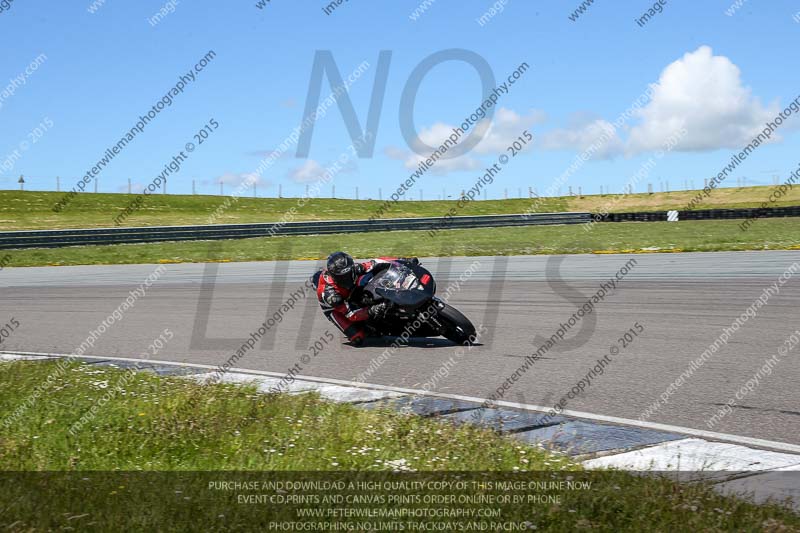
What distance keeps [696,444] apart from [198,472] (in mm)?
3205

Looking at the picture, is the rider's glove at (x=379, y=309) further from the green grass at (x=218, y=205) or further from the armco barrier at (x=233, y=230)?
the green grass at (x=218, y=205)

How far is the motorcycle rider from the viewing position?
1025cm

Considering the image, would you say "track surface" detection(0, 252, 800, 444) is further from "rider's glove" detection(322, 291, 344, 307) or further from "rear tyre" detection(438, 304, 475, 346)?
"rider's glove" detection(322, 291, 344, 307)

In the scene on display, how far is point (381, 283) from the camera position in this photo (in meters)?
10.2

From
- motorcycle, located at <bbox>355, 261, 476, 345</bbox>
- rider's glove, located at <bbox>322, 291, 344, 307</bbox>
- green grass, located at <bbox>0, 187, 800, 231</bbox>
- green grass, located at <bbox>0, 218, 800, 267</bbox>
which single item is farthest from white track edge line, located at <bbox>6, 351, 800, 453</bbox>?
green grass, located at <bbox>0, 187, 800, 231</bbox>

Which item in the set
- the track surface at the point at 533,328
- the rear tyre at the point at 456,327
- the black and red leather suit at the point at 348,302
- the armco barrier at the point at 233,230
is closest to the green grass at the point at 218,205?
the armco barrier at the point at 233,230

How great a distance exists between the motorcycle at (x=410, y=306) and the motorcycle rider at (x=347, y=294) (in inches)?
2.8

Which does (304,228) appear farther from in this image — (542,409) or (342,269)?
(542,409)

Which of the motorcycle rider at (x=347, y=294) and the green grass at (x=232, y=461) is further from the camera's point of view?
the motorcycle rider at (x=347, y=294)

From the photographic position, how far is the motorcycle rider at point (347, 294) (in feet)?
33.6

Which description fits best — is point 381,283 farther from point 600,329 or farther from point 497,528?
point 497,528

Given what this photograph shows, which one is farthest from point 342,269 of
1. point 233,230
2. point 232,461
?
point 233,230

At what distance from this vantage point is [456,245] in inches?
1212

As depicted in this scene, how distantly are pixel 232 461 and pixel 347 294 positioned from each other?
17.2ft
